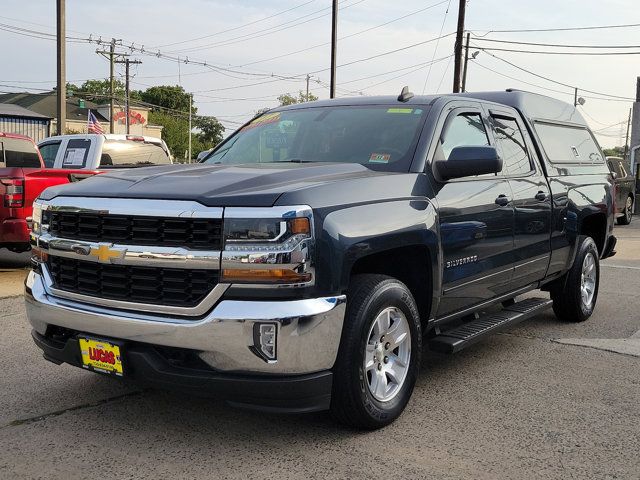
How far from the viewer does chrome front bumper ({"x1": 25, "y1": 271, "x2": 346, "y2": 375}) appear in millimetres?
3068

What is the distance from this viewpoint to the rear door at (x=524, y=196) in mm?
4996

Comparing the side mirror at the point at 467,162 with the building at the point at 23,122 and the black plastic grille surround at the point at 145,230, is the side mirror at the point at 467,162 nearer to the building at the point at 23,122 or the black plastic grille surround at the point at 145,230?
the black plastic grille surround at the point at 145,230

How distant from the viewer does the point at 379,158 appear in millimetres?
4227

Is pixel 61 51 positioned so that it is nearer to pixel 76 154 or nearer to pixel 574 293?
pixel 76 154

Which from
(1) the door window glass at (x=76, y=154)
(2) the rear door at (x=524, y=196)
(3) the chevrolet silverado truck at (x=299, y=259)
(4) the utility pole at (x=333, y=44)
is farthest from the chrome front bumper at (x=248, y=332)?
(4) the utility pole at (x=333, y=44)

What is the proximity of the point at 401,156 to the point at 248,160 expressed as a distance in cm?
114

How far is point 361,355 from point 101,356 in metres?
1.27

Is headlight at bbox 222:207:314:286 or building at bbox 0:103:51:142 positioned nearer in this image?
headlight at bbox 222:207:314:286

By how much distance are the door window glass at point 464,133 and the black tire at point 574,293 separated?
6.55 ft

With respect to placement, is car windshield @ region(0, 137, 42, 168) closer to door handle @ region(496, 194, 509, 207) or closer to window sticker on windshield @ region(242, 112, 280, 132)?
window sticker on windshield @ region(242, 112, 280, 132)

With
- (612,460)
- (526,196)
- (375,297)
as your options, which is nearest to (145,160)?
(526,196)

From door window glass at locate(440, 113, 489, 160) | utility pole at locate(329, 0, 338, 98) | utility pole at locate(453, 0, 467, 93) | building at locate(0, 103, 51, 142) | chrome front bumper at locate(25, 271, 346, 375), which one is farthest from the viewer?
building at locate(0, 103, 51, 142)

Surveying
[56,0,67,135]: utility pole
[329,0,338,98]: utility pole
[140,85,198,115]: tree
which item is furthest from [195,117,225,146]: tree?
[56,0,67,135]: utility pole

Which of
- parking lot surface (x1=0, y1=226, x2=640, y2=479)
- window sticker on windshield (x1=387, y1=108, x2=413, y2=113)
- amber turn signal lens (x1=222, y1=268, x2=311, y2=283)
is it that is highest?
window sticker on windshield (x1=387, y1=108, x2=413, y2=113)
